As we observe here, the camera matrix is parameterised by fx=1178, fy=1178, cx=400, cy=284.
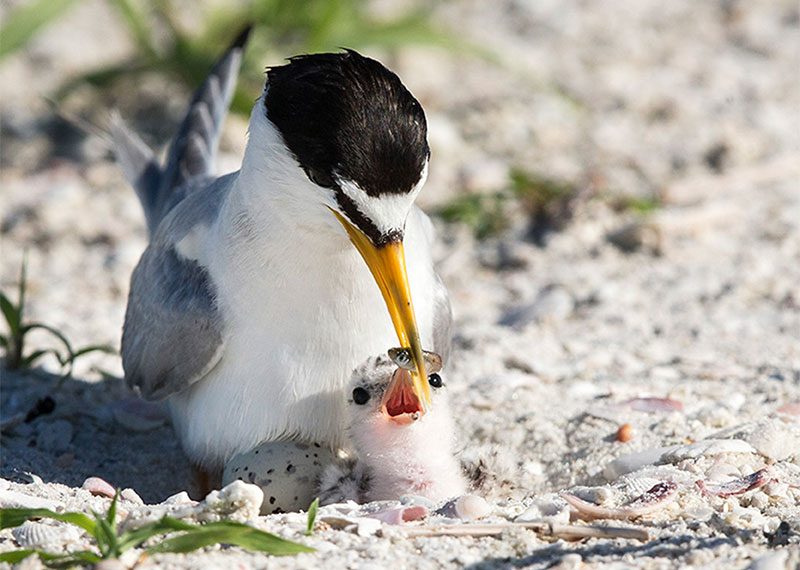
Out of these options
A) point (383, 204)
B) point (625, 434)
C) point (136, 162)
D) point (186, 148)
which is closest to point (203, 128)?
point (186, 148)

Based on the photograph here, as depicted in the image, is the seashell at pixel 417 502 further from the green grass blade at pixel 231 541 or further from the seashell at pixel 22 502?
the seashell at pixel 22 502

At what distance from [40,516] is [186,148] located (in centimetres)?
238

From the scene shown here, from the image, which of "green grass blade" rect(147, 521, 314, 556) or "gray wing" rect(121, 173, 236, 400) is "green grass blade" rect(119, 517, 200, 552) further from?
"gray wing" rect(121, 173, 236, 400)

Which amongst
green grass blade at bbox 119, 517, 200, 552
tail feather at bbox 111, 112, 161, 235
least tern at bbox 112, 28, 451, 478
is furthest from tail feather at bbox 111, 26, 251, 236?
green grass blade at bbox 119, 517, 200, 552

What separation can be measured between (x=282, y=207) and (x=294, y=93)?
0.34 metres

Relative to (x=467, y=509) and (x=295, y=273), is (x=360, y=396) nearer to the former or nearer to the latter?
(x=295, y=273)

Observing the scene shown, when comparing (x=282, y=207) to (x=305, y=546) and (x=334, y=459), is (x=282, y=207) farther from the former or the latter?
(x=305, y=546)

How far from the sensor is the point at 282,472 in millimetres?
3537

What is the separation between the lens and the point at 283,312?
3.53 meters

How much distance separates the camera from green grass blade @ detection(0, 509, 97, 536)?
2727mm

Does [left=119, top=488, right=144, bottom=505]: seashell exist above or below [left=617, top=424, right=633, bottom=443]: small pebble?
below

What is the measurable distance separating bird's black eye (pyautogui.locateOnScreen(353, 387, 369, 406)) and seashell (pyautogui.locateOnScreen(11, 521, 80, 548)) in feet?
3.16

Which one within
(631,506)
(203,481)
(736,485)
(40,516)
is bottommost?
(40,516)

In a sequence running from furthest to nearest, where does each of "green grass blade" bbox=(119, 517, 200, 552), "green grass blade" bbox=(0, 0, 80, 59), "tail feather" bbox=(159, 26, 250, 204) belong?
"green grass blade" bbox=(0, 0, 80, 59)
"tail feather" bbox=(159, 26, 250, 204)
"green grass blade" bbox=(119, 517, 200, 552)
